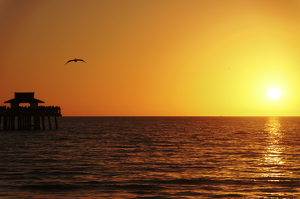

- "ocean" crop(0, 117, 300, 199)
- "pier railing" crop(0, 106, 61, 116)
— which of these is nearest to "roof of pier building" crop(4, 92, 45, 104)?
"pier railing" crop(0, 106, 61, 116)

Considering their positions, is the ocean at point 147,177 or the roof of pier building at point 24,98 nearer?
the ocean at point 147,177

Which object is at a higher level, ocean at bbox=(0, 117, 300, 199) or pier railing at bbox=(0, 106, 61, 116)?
pier railing at bbox=(0, 106, 61, 116)

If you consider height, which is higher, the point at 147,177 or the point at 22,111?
the point at 22,111

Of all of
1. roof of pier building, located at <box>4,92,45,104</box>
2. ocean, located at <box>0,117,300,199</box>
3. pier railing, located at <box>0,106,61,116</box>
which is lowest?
ocean, located at <box>0,117,300,199</box>

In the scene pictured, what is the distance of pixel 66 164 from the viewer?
121ft

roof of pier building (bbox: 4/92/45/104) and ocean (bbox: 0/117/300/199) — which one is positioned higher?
roof of pier building (bbox: 4/92/45/104)

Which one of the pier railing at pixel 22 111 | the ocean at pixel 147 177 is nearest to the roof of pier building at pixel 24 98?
the pier railing at pixel 22 111

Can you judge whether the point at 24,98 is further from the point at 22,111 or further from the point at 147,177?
the point at 147,177

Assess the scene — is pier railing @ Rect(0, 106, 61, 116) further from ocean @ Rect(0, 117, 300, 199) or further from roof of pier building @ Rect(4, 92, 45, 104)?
ocean @ Rect(0, 117, 300, 199)

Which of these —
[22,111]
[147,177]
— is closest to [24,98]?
[22,111]

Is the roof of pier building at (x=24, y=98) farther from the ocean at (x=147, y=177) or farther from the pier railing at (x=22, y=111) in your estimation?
the ocean at (x=147, y=177)

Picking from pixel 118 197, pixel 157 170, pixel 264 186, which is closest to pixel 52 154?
pixel 157 170

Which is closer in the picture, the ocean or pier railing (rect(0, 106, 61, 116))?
the ocean

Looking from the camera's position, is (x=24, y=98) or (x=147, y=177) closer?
(x=147, y=177)
